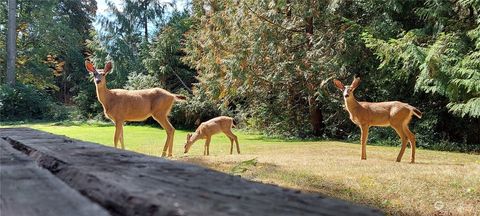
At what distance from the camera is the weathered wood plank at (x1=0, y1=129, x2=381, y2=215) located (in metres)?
1.18

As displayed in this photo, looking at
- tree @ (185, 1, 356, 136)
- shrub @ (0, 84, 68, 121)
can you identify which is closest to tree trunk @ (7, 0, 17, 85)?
shrub @ (0, 84, 68, 121)

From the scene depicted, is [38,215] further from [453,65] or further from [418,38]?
[418,38]

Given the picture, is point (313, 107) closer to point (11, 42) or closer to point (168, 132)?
point (168, 132)

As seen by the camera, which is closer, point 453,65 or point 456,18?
point 453,65

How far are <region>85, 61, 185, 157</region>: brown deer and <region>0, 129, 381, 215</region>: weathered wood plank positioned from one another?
27.6 ft

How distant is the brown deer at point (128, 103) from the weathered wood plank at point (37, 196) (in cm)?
827

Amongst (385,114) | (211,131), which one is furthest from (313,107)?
(385,114)

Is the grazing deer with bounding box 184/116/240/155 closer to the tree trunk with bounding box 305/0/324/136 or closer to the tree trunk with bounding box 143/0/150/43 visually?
the tree trunk with bounding box 305/0/324/136

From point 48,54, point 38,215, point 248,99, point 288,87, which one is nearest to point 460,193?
point 38,215

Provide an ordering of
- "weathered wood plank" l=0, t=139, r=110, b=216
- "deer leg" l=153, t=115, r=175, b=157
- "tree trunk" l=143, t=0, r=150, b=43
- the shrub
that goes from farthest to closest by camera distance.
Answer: "tree trunk" l=143, t=0, r=150, b=43 → the shrub → "deer leg" l=153, t=115, r=175, b=157 → "weathered wood plank" l=0, t=139, r=110, b=216

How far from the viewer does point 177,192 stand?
1358 millimetres

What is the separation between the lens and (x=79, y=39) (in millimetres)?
34875

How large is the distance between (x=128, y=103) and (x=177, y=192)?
9.63 metres

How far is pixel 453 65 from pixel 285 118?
7297 mm
